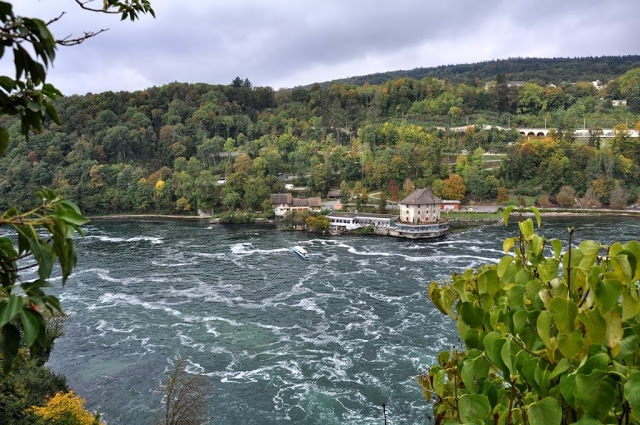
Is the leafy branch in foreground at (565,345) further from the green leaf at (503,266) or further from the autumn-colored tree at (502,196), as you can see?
the autumn-colored tree at (502,196)

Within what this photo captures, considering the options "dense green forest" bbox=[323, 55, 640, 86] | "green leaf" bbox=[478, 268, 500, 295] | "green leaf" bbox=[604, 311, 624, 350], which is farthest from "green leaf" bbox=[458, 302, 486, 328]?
"dense green forest" bbox=[323, 55, 640, 86]

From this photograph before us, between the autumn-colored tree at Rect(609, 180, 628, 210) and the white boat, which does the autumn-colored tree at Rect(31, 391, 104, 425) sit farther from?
the autumn-colored tree at Rect(609, 180, 628, 210)

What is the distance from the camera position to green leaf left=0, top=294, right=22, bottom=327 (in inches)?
40.0

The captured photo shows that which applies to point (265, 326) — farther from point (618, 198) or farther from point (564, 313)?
point (618, 198)

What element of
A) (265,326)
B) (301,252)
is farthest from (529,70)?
(265,326)

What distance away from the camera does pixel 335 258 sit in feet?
70.7

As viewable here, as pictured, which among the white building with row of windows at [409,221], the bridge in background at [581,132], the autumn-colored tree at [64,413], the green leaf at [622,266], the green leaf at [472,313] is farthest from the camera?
the bridge in background at [581,132]

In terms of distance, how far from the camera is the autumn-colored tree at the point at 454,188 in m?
34.5

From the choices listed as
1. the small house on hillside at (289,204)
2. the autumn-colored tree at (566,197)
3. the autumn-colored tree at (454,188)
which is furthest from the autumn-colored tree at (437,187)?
the small house on hillside at (289,204)

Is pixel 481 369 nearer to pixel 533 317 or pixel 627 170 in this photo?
pixel 533 317

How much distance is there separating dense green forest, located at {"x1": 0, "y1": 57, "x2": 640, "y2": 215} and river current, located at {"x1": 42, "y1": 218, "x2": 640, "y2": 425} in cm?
1187

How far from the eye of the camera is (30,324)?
1.04 m

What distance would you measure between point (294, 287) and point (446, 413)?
15149 millimetres

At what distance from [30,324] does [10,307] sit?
59mm
